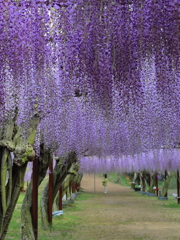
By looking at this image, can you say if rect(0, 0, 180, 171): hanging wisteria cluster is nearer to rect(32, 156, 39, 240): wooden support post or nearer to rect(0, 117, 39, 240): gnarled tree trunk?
rect(0, 117, 39, 240): gnarled tree trunk

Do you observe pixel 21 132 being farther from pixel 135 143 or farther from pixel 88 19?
pixel 135 143

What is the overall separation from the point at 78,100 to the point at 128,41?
4691 mm

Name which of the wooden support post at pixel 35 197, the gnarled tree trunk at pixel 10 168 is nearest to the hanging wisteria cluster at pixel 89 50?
the gnarled tree trunk at pixel 10 168

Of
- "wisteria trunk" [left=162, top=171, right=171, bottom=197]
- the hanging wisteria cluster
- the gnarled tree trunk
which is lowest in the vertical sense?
"wisteria trunk" [left=162, top=171, right=171, bottom=197]

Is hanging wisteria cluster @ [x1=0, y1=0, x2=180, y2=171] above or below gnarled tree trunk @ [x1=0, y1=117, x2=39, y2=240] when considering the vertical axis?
above

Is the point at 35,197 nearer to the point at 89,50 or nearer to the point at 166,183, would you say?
the point at 89,50

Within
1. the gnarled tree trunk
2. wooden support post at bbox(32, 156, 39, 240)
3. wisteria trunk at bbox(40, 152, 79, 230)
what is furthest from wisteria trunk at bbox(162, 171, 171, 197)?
the gnarled tree trunk

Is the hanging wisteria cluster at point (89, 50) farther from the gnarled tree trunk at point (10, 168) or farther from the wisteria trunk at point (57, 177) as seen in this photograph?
the wisteria trunk at point (57, 177)

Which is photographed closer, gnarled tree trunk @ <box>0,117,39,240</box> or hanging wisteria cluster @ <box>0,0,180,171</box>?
hanging wisteria cluster @ <box>0,0,180,171</box>

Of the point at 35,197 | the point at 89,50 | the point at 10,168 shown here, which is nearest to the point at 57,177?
the point at 35,197

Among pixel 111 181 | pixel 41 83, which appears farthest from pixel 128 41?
pixel 111 181

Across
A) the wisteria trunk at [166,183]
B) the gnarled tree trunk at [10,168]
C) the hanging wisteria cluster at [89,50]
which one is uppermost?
the hanging wisteria cluster at [89,50]

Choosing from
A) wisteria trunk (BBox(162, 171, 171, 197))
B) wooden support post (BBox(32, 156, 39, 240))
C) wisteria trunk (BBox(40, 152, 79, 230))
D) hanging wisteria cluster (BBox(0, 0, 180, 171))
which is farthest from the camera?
wisteria trunk (BBox(162, 171, 171, 197))

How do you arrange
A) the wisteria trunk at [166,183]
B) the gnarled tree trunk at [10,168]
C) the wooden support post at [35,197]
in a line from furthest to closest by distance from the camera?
the wisteria trunk at [166,183], the wooden support post at [35,197], the gnarled tree trunk at [10,168]
